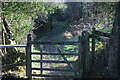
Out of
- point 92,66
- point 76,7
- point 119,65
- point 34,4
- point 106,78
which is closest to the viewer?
point 119,65

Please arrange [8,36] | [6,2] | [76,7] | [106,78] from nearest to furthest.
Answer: [106,78] → [6,2] → [8,36] → [76,7]

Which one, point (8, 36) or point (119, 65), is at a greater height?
point (8, 36)

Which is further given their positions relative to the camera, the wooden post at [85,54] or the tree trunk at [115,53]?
the wooden post at [85,54]

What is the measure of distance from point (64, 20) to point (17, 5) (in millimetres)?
10144

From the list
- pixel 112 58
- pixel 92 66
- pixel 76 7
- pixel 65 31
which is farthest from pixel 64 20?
pixel 112 58

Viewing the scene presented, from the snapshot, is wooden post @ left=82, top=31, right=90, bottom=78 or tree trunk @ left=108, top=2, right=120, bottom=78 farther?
wooden post @ left=82, top=31, right=90, bottom=78

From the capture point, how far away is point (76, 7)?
1044 centimetres

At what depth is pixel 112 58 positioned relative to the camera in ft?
8.50

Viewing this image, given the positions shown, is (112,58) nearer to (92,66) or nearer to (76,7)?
(92,66)

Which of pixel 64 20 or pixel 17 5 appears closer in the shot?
pixel 17 5

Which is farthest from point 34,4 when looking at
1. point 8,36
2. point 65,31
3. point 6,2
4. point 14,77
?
point 65,31

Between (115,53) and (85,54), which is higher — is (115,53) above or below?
above

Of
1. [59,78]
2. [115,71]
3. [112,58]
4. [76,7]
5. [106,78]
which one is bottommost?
[59,78]

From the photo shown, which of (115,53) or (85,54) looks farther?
(85,54)
